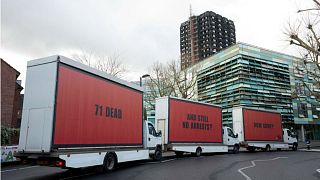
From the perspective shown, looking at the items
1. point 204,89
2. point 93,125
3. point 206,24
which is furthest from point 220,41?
point 93,125

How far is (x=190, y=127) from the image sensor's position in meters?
18.7

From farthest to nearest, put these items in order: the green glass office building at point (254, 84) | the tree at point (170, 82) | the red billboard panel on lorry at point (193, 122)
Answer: the green glass office building at point (254, 84), the tree at point (170, 82), the red billboard panel on lorry at point (193, 122)

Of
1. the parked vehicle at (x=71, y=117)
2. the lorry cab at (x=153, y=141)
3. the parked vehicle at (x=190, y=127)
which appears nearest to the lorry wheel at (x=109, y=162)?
the parked vehicle at (x=71, y=117)

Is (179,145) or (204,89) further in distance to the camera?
(204,89)

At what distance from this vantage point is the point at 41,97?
368 inches

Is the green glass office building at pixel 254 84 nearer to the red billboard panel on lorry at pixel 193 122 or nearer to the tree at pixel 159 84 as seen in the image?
the tree at pixel 159 84

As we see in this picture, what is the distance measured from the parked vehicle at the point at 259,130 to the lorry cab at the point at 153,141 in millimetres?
10324

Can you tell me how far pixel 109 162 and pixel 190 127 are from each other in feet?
26.9

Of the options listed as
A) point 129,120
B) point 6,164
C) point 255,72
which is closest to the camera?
point 129,120

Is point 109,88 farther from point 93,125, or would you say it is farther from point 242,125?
point 242,125

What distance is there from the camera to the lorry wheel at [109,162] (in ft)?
36.5

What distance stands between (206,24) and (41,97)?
108 meters

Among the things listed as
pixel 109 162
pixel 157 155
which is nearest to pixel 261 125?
pixel 157 155

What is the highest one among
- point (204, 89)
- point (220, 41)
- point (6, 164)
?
point (220, 41)
